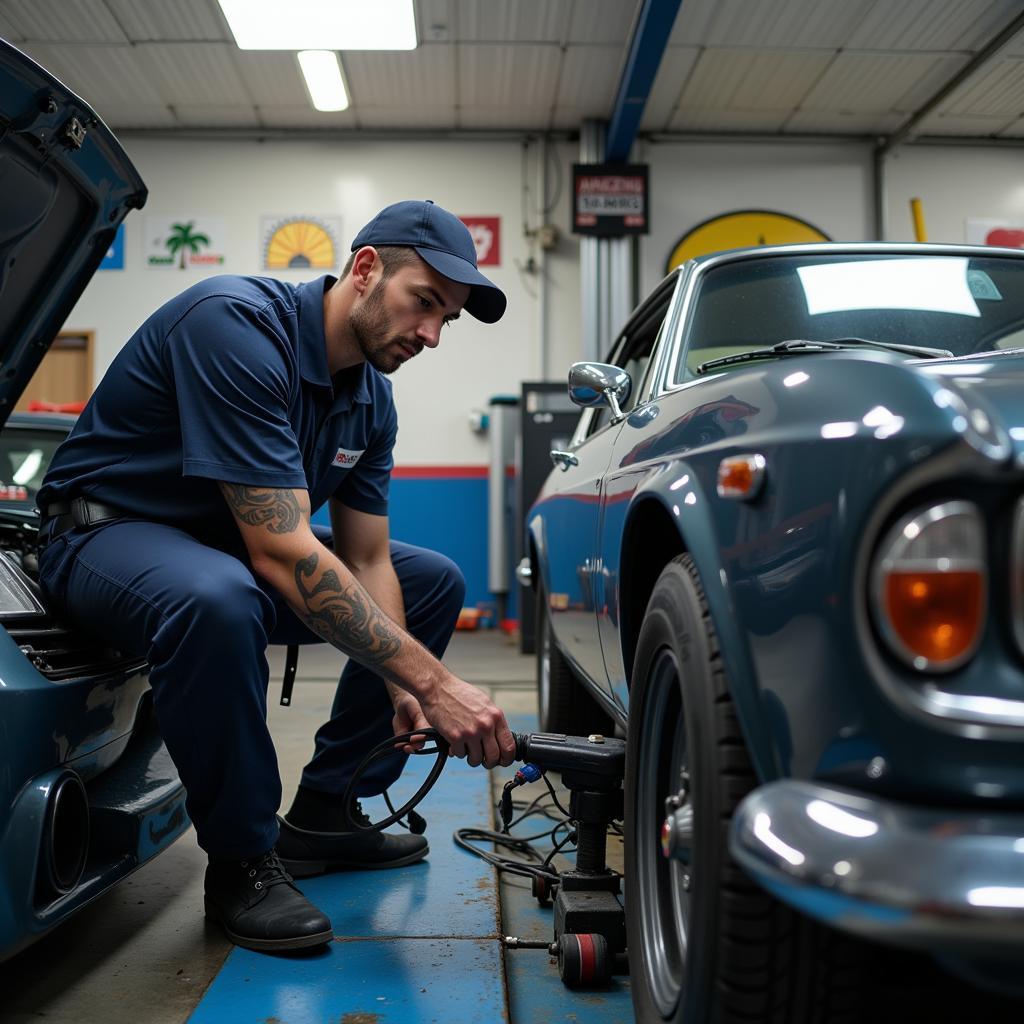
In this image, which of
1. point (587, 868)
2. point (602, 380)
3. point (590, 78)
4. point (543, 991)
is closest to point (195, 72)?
point (590, 78)

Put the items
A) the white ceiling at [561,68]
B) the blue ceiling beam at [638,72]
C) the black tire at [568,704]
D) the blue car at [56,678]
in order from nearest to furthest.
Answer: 1. the blue car at [56,678]
2. the black tire at [568,704]
3. the blue ceiling beam at [638,72]
4. the white ceiling at [561,68]

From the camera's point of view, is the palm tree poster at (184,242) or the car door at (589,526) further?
the palm tree poster at (184,242)

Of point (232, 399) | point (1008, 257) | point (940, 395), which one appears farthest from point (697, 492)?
point (1008, 257)

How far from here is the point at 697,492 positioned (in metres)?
1.28

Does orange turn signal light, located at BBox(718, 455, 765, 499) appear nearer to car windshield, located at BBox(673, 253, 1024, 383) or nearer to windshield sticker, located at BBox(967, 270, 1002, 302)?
car windshield, located at BBox(673, 253, 1024, 383)

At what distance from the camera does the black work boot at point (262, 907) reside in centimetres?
179

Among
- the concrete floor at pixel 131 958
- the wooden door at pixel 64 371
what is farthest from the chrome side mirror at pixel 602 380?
the wooden door at pixel 64 371

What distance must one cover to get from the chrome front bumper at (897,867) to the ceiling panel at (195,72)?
301 inches

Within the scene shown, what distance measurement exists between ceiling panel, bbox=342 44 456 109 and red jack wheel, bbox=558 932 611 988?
22.6 ft

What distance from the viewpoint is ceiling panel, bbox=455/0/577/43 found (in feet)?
21.9

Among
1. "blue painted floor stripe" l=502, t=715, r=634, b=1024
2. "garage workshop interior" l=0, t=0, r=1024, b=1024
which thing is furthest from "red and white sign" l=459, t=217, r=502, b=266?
"blue painted floor stripe" l=502, t=715, r=634, b=1024

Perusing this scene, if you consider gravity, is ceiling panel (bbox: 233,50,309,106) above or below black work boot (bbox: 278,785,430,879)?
above

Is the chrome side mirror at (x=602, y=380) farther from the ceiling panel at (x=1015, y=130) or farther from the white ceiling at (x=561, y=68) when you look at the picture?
the ceiling panel at (x=1015, y=130)

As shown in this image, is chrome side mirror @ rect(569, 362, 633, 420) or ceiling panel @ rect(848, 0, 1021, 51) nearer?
chrome side mirror @ rect(569, 362, 633, 420)
